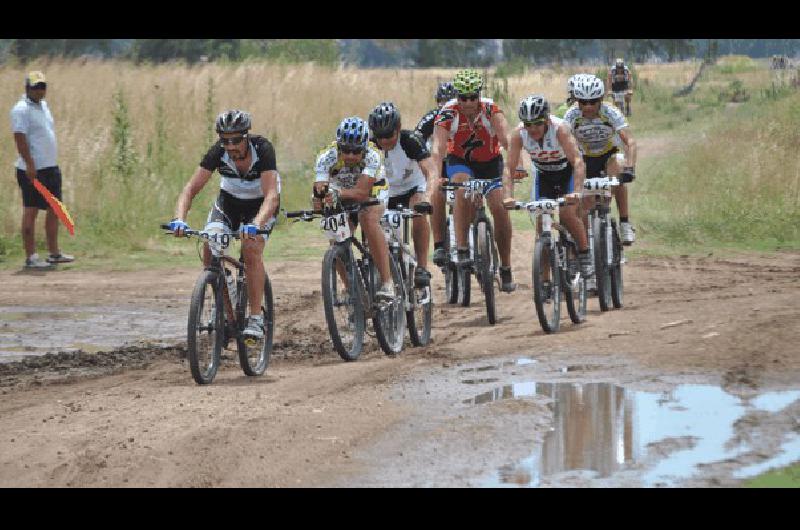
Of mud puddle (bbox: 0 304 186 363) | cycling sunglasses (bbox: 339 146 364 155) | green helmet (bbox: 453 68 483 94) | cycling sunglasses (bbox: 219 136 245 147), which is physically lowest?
mud puddle (bbox: 0 304 186 363)

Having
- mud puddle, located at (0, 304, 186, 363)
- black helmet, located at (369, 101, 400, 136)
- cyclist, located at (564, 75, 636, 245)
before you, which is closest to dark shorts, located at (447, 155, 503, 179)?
cyclist, located at (564, 75, 636, 245)

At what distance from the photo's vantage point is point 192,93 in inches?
1161

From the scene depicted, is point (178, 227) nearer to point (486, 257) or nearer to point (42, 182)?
point (486, 257)

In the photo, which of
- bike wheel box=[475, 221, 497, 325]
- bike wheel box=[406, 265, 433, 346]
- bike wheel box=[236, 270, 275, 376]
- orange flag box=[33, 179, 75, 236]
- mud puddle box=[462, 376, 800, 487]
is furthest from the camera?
orange flag box=[33, 179, 75, 236]

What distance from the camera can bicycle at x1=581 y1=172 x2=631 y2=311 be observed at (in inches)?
538

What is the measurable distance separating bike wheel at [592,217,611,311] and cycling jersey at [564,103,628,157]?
915 mm

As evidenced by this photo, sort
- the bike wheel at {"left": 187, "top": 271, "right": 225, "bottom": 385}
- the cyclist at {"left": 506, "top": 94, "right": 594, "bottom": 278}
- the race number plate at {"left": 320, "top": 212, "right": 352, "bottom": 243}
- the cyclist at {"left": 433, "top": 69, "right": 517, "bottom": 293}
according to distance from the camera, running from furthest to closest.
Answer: the cyclist at {"left": 433, "top": 69, "right": 517, "bottom": 293} < the cyclist at {"left": 506, "top": 94, "right": 594, "bottom": 278} < the race number plate at {"left": 320, "top": 212, "right": 352, "bottom": 243} < the bike wheel at {"left": 187, "top": 271, "right": 225, "bottom": 385}

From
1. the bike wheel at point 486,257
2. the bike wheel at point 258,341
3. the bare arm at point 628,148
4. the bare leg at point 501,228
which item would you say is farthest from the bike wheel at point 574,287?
the bike wheel at point 258,341

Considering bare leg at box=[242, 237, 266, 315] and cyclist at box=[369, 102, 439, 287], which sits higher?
cyclist at box=[369, 102, 439, 287]

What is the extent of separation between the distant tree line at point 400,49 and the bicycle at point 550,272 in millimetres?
23220

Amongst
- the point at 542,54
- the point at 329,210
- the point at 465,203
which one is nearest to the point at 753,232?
the point at 465,203

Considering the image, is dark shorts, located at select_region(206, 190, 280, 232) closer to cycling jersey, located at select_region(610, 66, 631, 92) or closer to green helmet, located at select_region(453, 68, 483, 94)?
green helmet, located at select_region(453, 68, 483, 94)

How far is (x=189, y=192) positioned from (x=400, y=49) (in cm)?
10353

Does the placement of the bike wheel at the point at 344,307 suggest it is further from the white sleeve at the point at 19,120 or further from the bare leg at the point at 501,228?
the white sleeve at the point at 19,120
